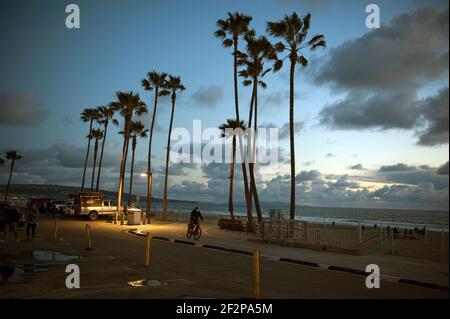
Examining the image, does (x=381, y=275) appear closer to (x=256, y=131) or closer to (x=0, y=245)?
(x=0, y=245)

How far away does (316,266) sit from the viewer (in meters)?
12.6

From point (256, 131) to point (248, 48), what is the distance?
7.25 metres

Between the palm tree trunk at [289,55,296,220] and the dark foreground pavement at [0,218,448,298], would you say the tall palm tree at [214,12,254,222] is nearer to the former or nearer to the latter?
the palm tree trunk at [289,55,296,220]

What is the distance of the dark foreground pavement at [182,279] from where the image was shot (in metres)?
8.13

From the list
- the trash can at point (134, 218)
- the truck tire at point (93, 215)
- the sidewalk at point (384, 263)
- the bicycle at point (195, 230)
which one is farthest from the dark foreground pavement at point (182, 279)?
the truck tire at point (93, 215)

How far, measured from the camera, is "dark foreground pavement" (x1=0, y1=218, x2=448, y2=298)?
8133 millimetres

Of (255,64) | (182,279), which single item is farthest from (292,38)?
(182,279)

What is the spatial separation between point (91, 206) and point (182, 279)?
29.3m

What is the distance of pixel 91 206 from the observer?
36.6 metres

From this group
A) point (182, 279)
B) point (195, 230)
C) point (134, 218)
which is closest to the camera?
point (182, 279)

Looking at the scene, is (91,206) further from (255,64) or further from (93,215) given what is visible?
(255,64)

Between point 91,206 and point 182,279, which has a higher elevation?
point 91,206
